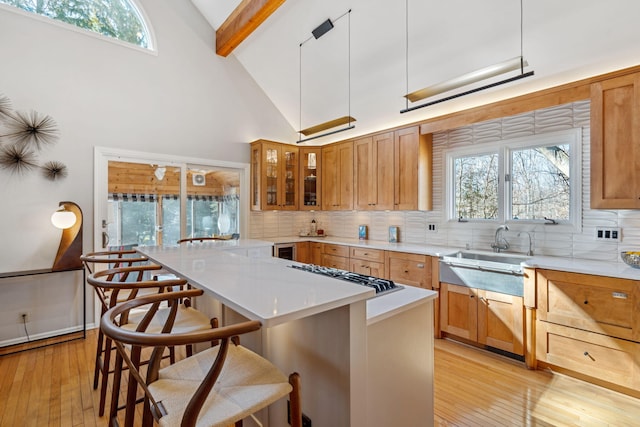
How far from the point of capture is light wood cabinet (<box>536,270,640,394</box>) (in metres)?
2.15

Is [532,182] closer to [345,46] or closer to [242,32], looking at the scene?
[345,46]

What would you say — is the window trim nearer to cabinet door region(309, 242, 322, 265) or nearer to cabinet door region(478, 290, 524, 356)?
cabinet door region(309, 242, 322, 265)

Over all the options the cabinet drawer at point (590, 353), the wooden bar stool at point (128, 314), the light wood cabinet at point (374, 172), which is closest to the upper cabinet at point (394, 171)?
the light wood cabinet at point (374, 172)

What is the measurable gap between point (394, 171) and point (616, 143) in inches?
83.1

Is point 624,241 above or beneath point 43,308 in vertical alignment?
above

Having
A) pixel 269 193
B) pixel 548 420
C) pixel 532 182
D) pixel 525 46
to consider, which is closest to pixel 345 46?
pixel 525 46

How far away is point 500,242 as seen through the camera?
10.9 ft

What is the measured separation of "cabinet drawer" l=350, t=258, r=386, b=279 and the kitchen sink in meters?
0.80

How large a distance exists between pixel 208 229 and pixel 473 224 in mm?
3594

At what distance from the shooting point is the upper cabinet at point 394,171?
A: 3805mm

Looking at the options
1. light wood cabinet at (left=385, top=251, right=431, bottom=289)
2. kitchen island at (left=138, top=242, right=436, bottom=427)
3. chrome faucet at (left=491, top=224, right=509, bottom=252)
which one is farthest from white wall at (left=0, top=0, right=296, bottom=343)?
chrome faucet at (left=491, top=224, right=509, bottom=252)

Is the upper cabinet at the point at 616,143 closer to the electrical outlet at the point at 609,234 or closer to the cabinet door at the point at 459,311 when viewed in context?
the electrical outlet at the point at 609,234

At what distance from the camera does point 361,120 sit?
4.50 meters

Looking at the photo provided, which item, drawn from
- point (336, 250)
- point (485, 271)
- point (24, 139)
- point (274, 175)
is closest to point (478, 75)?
point (485, 271)
